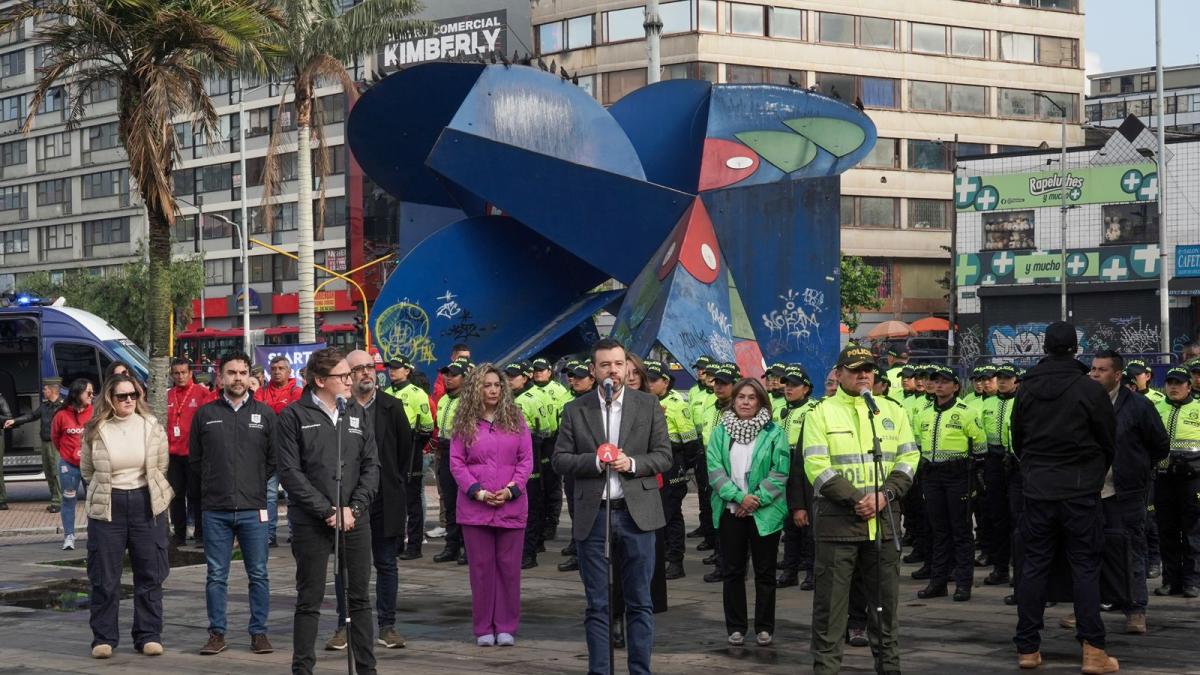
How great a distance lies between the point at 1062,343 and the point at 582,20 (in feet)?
186

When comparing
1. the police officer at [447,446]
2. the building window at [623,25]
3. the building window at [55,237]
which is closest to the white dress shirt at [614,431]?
the police officer at [447,446]

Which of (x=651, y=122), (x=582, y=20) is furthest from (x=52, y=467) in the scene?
(x=582, y=20)

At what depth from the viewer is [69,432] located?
703 inches

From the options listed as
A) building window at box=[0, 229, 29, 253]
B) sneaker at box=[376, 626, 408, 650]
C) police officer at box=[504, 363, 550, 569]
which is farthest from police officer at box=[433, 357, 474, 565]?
building window at box=[0, 229, 29, 253]

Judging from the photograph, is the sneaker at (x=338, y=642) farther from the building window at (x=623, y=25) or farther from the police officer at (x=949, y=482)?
the building window at (x=623, y=25)

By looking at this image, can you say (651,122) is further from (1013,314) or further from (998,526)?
(1013,314)

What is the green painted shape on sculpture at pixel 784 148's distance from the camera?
21983 millimetres

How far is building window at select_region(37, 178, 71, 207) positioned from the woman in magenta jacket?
266ft

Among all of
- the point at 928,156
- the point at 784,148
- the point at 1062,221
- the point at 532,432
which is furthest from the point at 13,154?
the point at 532,432

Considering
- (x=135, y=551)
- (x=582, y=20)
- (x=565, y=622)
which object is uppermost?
(x=582, y=20)

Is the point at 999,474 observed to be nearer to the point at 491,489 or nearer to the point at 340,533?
the point at 491,489

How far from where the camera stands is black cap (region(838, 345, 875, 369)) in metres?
9.02

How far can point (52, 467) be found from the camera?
22516 mm

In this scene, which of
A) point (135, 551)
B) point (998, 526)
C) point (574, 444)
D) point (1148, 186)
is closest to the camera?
point (574, 444)
